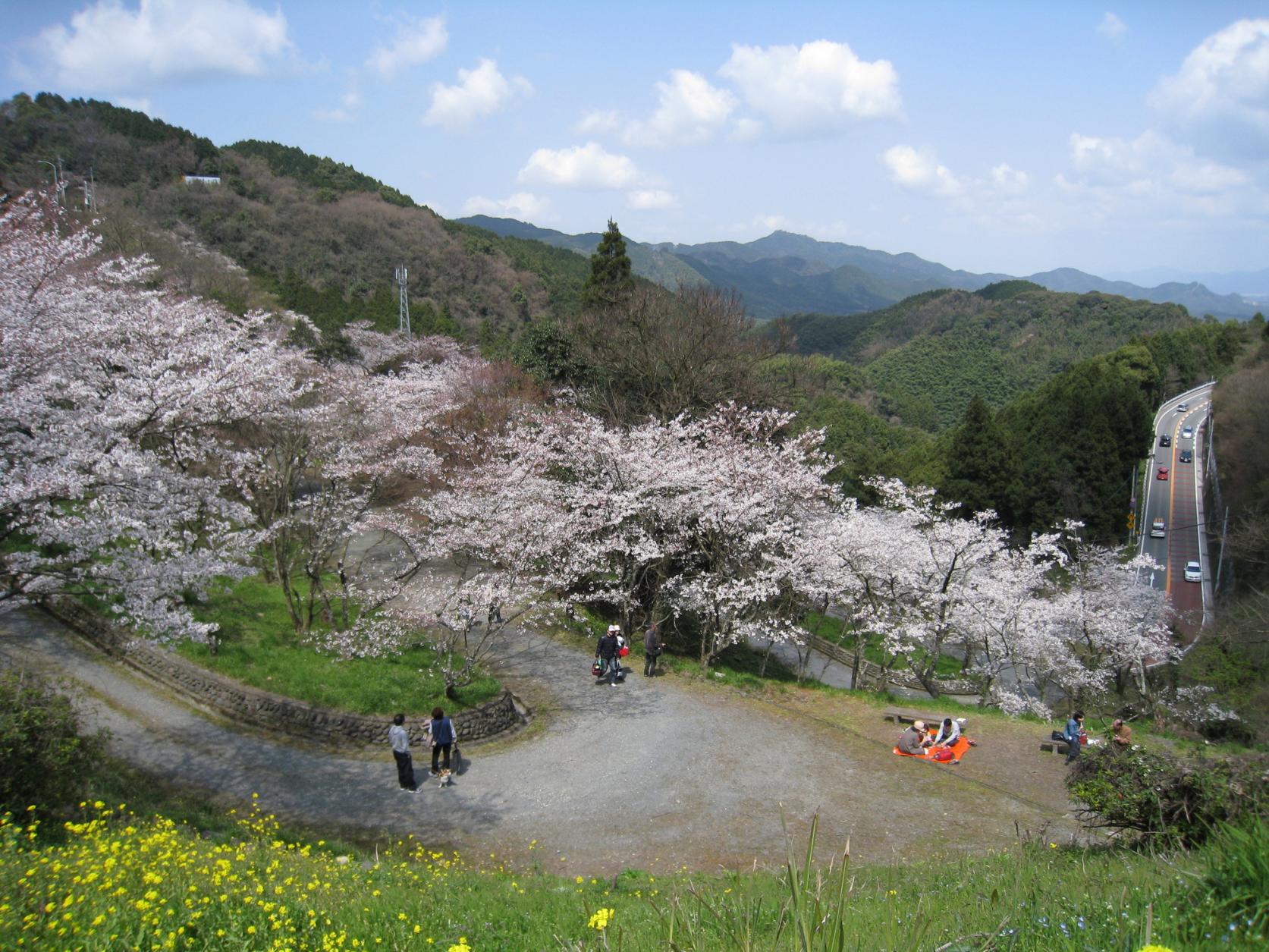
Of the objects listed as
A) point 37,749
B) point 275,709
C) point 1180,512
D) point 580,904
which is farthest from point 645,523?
point 1180,512

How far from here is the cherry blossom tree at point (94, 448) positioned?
7.46 m

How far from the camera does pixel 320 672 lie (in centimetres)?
1146

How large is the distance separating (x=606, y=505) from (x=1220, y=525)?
124ft

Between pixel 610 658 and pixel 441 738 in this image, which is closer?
pixel 441 738

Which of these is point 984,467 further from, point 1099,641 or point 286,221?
point 286,221

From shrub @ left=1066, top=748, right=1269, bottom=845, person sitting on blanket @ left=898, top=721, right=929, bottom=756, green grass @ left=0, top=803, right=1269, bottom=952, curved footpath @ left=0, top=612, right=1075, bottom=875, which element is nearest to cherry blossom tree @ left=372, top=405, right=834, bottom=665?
curved footpath @ left=0, top=612, right=1075, bottom=875

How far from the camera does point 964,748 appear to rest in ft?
38.8

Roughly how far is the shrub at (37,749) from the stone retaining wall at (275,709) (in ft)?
9.18

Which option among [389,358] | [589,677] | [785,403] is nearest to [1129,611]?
[785,403]

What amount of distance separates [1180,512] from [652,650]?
154 ft

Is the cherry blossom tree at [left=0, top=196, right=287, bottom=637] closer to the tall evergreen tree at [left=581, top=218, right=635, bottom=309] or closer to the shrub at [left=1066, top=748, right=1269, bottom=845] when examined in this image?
the shrub at [left=1066, top=748, right=1269, bottom=845]

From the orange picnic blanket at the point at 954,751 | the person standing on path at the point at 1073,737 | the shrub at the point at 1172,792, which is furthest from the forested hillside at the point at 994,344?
the shrub at the point at 1172,792

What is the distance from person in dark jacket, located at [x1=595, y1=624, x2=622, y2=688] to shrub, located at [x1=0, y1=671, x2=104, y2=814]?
8.16 meters

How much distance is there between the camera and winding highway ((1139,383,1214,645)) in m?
35.1
